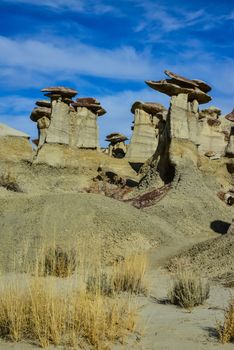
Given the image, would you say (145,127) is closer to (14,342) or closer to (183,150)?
(183,150)

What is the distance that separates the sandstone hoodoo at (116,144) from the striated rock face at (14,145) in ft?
54.6

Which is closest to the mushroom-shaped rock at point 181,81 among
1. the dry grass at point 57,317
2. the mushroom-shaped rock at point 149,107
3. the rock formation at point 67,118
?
the rock formation at point 67,118

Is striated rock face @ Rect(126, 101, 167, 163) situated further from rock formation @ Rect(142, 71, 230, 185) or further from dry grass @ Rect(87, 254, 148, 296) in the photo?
dry grass @ Rect(87, 254, 148, 296)

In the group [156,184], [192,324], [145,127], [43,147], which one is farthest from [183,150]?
[192,324]

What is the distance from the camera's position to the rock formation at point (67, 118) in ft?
96.7

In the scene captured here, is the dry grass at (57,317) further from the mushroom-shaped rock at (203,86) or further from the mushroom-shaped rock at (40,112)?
the mushroom-shaped rock at (40,112)

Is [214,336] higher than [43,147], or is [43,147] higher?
[43,147]

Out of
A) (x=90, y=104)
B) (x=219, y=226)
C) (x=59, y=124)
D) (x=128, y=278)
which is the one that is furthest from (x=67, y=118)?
(x=128, y=278)

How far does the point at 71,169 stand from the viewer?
27.0 meters

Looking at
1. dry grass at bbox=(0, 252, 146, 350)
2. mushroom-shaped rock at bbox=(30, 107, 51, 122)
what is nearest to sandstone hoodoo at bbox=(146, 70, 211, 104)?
mushroom-shaped rock at bbox=(30, 107, 51, 122)

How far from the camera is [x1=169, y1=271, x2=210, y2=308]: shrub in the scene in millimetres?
7695

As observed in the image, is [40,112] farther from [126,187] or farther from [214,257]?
[214,257]

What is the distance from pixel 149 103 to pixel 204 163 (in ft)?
43.6

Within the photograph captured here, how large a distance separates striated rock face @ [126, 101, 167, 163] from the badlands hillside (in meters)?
0.07
